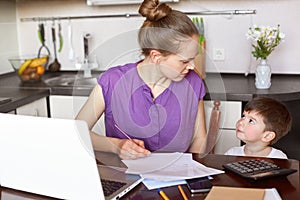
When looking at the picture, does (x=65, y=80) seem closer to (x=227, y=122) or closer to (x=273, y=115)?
(x=227, y=122)

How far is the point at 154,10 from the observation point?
1455 mm

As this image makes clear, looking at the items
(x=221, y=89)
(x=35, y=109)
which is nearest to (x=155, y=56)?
(x=221, y=89)

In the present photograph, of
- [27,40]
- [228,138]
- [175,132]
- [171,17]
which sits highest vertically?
[171,17]

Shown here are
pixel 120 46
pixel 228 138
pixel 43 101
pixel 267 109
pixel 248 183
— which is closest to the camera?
pixel 248 183

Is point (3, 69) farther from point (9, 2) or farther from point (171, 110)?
point (171, 110)

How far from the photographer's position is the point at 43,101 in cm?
241

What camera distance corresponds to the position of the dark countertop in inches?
79.3

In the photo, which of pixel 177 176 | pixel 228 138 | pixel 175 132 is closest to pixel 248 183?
pixel 177 176

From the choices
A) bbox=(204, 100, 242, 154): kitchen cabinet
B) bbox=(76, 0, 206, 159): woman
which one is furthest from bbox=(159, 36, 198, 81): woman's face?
bbox=(204, 100, 242, 154): kitchen cabinet

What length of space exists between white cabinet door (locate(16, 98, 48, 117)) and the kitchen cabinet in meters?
0.94

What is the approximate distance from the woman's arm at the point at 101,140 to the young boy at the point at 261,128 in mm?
600

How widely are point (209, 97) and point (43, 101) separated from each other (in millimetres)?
1039

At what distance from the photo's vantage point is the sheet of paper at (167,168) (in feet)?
3.91

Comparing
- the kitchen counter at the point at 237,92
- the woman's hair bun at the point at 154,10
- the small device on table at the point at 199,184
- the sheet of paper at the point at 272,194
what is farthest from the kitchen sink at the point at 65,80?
the sheet of paper at the point at 272,194
